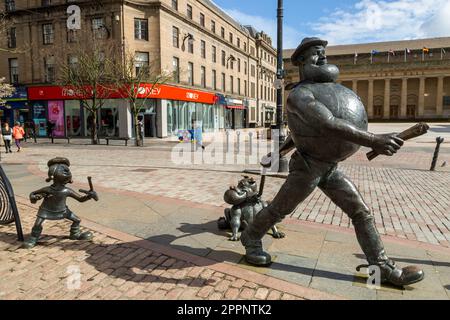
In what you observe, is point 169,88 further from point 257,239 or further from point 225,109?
point 257,239

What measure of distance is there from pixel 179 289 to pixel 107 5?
2890cm

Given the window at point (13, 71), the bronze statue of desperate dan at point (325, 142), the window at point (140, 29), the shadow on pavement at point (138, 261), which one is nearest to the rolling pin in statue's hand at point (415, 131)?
the bronze statue of desperate dan at point (325, 142)

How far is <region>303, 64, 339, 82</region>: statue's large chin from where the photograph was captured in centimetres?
320

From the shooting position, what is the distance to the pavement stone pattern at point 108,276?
3.17 m

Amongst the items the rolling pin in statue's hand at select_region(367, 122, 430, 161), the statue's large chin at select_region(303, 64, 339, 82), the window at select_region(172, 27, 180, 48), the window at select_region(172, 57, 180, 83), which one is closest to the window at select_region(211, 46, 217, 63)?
the window at select_region(172, 27, 180, 48)

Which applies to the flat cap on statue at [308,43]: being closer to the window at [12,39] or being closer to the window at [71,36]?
the window at [71,36]

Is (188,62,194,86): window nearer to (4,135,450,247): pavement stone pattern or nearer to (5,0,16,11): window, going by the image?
(5,0,16,11): window

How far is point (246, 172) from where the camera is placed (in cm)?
1062

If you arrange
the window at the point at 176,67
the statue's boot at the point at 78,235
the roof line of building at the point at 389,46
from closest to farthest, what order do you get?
the statue's boot at the point at 78,235, the window at the point at 176,67, the roof line of building at the point at 389,46

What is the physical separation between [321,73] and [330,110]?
409 mm

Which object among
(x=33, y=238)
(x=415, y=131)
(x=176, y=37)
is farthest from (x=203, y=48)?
(x=415, y=131)

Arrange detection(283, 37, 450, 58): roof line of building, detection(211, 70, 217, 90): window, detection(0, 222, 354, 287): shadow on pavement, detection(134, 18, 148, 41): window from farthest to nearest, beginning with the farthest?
detection(283, 37, 450, 58): roof line of building, detection(211, 70, 217, 90): window, detection(134, 18, 148, 41): window, detection(0, 222, 354, 287): shadow on pavement

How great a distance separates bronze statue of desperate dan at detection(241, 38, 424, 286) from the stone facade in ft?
230

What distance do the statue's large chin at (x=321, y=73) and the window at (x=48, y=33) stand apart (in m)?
31.6
